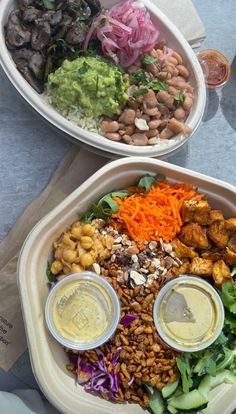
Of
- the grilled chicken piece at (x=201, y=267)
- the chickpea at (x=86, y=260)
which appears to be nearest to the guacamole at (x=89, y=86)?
the chickpea at (x=86, y=260)

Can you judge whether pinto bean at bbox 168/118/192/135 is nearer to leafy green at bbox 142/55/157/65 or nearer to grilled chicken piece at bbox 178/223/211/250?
leafy green at bbox 142/55/157/65

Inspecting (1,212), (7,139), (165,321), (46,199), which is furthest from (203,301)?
(7,139)

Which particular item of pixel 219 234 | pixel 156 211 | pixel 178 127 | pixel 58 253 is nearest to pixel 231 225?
pixel 219 234

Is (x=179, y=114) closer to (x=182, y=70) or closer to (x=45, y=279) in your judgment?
(x=182, y=70)

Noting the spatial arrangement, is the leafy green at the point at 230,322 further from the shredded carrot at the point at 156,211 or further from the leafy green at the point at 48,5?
the leafy green at the point at 48,5

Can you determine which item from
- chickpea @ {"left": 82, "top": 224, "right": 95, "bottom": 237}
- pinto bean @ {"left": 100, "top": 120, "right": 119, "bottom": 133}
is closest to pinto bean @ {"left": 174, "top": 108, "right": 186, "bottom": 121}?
pinto bean @ {"left": 100, "top": 120, "right": 119, "bottom": 133}

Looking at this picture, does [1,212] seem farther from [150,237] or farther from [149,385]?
[149,385]
